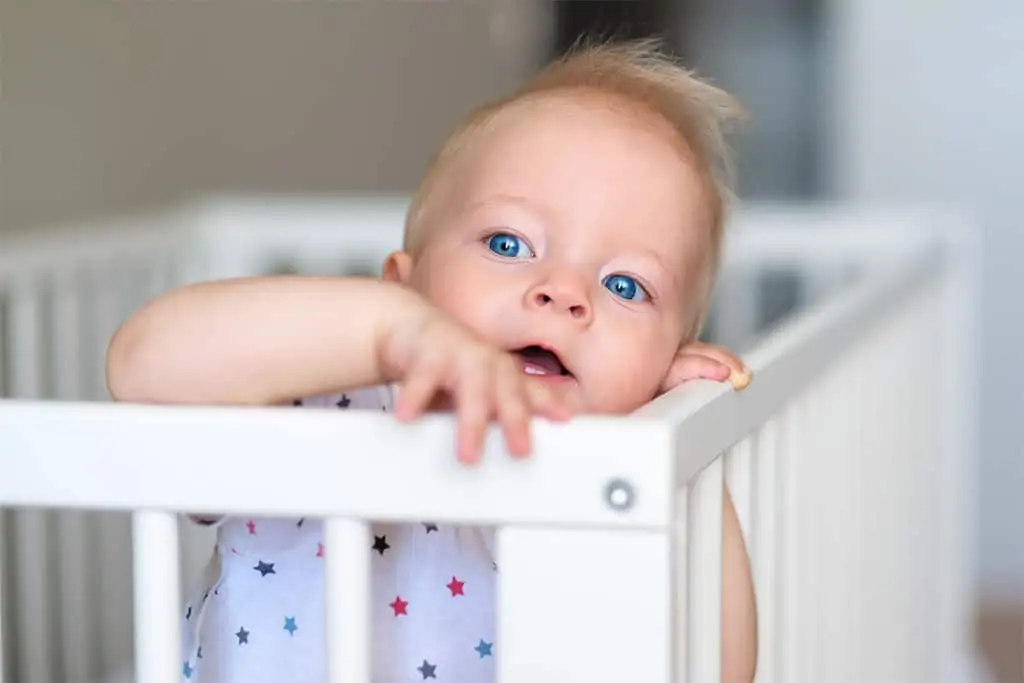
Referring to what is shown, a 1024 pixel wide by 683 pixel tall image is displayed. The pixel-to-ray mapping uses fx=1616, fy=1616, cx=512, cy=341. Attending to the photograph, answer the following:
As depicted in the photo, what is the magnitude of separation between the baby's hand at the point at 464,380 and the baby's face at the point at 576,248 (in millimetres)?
135

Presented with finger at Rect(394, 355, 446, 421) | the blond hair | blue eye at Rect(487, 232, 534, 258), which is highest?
the blond hair

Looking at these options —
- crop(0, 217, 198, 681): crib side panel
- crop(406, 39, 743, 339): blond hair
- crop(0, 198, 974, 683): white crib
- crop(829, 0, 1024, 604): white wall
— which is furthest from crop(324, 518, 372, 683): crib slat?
crop(829, 0, 1024, 604): white wall

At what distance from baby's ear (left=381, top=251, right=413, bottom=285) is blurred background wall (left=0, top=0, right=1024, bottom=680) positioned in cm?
81

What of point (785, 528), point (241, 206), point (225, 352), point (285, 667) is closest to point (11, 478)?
point (225, 352)

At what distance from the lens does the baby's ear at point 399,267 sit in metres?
0.94

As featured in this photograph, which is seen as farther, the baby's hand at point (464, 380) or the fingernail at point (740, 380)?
the fingernail at point (740, 380)

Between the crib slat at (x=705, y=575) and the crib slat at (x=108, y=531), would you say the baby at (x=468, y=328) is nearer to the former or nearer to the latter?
the crib slat at (x=705, y=575)

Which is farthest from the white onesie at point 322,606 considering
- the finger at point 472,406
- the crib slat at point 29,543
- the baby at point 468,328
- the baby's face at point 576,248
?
the crib slat at point 29,543

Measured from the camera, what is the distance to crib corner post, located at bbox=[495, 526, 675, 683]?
23.7 inches

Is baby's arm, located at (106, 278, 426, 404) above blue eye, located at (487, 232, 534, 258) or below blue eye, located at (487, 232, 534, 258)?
below

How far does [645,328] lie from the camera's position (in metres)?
0.87

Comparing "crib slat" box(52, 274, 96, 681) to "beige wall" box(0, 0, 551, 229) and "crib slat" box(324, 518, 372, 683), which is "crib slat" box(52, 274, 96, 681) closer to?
"beige wall" box(0, 0, 551, 229)

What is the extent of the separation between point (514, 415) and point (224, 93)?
163 cm

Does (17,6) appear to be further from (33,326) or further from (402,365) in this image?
(402,365)
